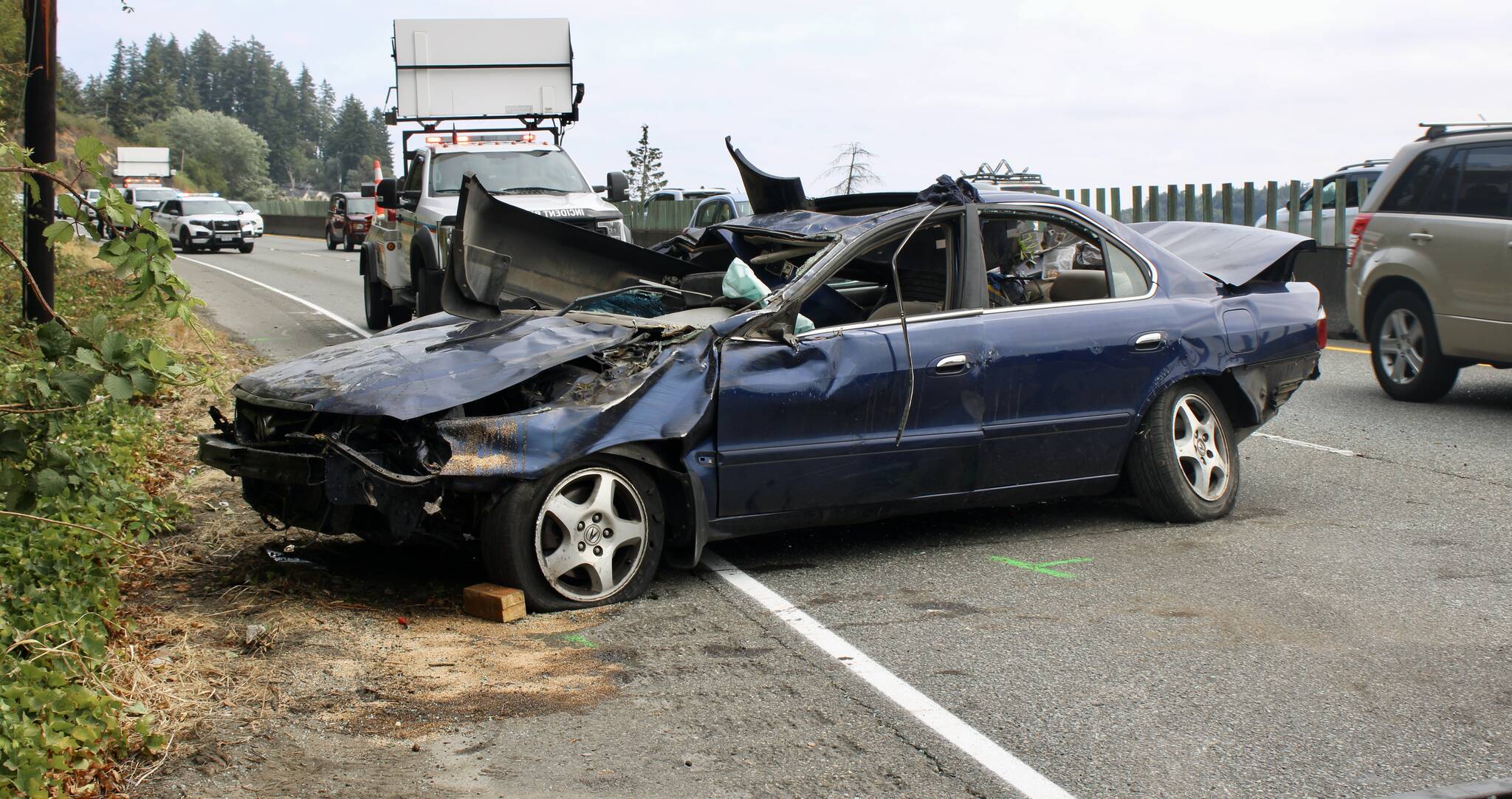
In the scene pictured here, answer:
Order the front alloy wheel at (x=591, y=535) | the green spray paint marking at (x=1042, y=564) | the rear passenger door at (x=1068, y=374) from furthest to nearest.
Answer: the rear passenger door at (x=1068, y=374)
the green spray paint marking at (x=1042, y=564)
the front alloy wheel at (x=591, y=535)

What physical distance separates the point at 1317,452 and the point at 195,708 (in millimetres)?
6959

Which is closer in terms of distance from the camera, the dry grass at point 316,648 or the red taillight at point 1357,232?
the dry grass at point 316,648

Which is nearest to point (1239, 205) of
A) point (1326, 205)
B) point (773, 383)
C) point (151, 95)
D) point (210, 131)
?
point (1326, 205)

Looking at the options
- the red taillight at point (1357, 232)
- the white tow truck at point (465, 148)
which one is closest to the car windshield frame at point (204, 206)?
the white tow truck at point (465, 148)

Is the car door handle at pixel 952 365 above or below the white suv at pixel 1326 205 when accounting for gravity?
below

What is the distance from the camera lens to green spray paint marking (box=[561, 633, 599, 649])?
16.3ft

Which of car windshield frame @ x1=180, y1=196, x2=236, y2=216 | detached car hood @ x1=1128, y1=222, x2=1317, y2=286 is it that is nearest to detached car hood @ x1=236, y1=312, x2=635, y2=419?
detached car hood @ x1=1128, y1=222, x2=1317, y2=286

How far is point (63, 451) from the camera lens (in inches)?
178

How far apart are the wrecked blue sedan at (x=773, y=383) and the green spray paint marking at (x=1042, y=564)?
0.28m

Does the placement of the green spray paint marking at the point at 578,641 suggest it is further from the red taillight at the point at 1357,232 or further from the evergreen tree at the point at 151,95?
the evergreen tree at the point at 151,95

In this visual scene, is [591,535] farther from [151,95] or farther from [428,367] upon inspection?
[151,95]

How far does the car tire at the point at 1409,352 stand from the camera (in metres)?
10.3

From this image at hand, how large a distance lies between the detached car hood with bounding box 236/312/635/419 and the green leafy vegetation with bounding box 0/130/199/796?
0.78 metres

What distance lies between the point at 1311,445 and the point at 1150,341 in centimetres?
311
